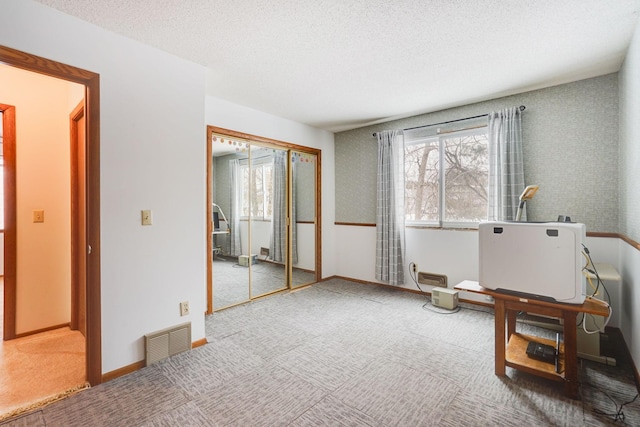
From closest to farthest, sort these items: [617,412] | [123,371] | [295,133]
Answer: [617,412] < [123,371] < [295,133]

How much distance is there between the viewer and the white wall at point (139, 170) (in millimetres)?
1935

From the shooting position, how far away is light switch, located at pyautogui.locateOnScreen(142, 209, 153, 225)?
2229 mm

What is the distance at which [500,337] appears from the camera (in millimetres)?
2035

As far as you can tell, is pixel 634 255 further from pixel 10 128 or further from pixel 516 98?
pixel 10 128

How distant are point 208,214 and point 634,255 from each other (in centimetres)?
364

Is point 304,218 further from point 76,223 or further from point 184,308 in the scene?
point 76,223

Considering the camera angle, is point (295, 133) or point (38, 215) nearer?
point (38, 215)

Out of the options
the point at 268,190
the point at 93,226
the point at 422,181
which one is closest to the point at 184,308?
the point at 93,226

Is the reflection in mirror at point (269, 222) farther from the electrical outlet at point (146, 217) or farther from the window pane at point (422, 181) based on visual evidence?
the window pane at point (422, 181)

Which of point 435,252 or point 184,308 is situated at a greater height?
point 435,252

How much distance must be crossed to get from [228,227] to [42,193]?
176 cm

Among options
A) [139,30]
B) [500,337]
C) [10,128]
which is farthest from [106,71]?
[500,337]

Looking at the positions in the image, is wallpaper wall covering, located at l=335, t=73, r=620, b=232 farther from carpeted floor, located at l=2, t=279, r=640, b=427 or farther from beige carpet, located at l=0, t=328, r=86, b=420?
beige carpet, located at l=0, t=328, r=86, b=420

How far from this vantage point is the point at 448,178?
377 cm
